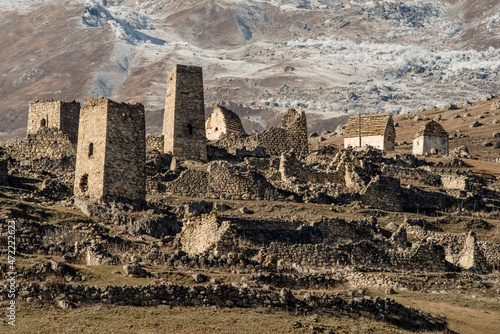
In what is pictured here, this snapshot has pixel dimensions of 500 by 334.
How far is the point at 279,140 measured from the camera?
48.4 meters

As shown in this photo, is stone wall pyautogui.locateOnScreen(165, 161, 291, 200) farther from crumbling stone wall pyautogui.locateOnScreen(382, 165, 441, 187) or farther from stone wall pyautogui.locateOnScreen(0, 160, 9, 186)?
crumbling stone wall pyautogui.locateOnScreen(382, 165, 441, 187)

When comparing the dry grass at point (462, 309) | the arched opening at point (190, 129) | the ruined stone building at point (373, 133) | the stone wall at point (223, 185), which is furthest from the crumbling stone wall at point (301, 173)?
the ruined stone building at point (373, 133)

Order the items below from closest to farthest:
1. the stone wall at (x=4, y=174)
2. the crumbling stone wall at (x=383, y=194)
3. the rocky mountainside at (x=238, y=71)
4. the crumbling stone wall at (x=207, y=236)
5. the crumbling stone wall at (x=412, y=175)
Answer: the crumbling stone wall at (x=207, y=236), the stone wall at (x=4, y=174), the crumbling stone wall at (x=383, y=194), the crumbling stone wall at (x=412, y=175), the rocky mountainside at (x=238, y=71)

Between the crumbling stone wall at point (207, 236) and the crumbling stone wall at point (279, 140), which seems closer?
the crumbling stone wall at point (207, 236)

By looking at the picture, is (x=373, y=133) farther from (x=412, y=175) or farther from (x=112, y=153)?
(x=112, y=153)

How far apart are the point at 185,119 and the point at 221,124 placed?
33.0 feet

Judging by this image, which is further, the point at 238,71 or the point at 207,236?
the point at 238,71

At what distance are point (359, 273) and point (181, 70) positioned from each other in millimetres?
19875

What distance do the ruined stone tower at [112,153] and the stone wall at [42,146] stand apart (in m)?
9.62

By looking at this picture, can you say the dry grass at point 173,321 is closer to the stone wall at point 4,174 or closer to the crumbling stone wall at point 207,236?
the crumbling stone wall at point 207,236

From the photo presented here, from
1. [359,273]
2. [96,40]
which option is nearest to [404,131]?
[359,273]

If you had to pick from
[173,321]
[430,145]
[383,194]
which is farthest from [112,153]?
[430,145]

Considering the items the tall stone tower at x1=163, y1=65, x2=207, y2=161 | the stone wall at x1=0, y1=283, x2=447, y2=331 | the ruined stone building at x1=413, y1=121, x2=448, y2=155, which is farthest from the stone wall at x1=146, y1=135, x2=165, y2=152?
the stone wall at x1=0, y1=283, x2=447, y2=331

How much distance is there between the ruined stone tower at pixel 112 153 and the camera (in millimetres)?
32719
